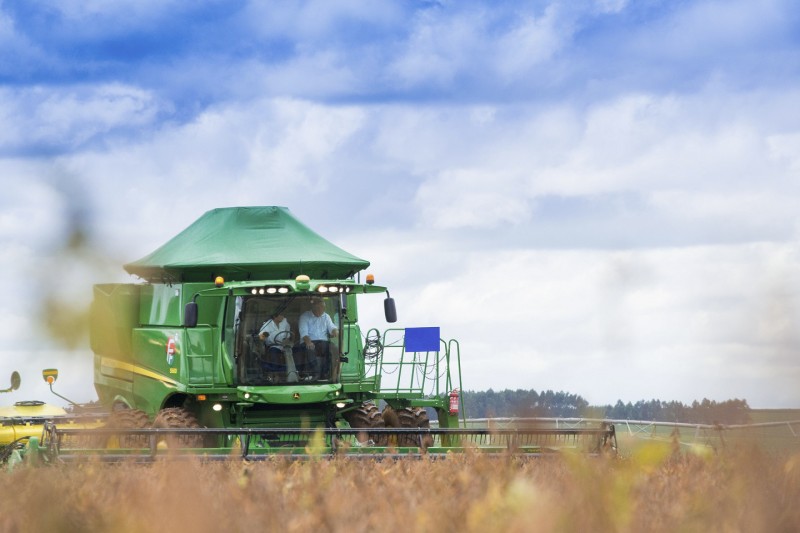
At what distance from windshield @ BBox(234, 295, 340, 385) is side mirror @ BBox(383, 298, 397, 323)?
1.08 meters

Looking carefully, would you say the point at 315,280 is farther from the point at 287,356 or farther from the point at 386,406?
the point at 386,406

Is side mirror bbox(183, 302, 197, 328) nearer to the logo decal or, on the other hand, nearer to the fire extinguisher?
the logo decal

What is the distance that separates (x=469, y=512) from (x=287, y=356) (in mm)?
15805

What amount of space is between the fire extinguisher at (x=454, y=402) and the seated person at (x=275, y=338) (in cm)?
346

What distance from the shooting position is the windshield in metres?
21.0

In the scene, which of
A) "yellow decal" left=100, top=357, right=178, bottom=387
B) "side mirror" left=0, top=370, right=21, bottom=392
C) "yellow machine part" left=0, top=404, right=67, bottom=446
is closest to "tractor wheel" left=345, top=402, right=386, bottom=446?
"yellow decal" left=100, top=357, right=178, bottom=387

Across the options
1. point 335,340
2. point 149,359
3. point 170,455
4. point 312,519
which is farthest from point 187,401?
point 312,519

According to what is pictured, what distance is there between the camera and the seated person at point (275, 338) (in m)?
21.1

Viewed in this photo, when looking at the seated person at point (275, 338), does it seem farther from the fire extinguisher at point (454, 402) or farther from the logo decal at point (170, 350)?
the fire extinguisher at point (454, 402)

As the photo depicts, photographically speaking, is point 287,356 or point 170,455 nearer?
point 170,455

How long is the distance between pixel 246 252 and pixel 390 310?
3271 mm

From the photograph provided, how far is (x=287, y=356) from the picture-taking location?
21.1 m

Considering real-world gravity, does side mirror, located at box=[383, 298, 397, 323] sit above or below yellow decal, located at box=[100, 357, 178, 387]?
above

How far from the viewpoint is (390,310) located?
846 inches
